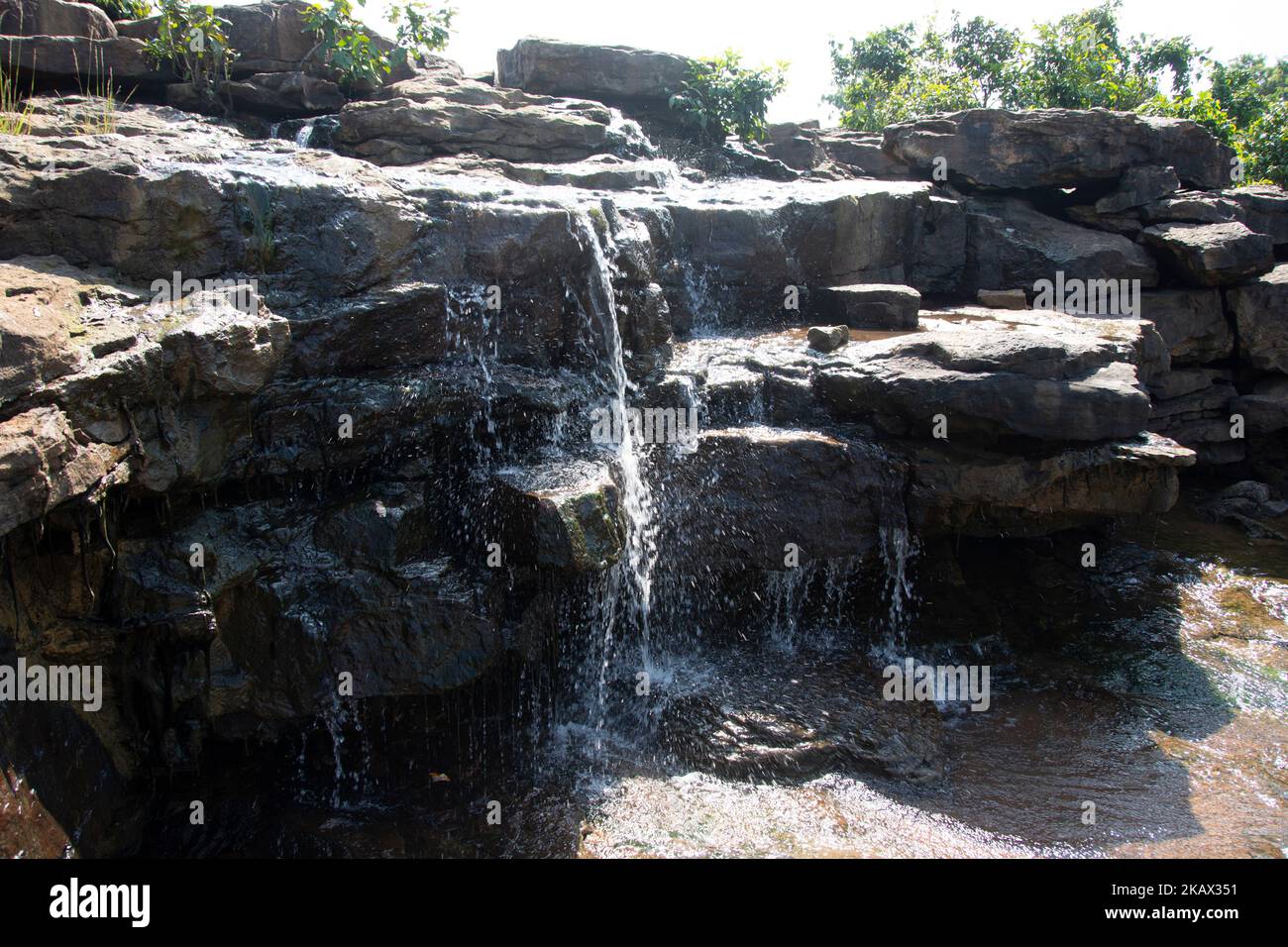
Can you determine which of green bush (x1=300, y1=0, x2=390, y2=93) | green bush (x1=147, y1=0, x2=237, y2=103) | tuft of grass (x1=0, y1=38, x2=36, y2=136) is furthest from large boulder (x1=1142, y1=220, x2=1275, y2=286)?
tuft of grass (x1=0, y1=38, x2=36, y2=136)

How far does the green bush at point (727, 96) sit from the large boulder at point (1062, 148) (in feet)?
7.98

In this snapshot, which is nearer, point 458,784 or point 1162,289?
point 458,784

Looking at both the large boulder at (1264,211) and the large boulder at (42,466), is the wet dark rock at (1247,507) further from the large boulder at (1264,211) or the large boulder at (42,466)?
the large boulder at (42,466)

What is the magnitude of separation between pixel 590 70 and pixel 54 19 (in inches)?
278

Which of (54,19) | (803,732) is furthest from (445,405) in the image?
(54,19)

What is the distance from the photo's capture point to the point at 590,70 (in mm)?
13531

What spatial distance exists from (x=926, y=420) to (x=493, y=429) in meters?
3.77

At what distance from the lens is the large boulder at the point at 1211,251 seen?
36.4 ft

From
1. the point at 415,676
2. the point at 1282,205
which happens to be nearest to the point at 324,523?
the point at 415,676

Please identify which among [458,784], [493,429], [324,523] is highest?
[493,429]

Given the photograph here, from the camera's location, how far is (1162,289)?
1188cm

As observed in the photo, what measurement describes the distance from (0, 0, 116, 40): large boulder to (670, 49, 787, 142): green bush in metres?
7.75
